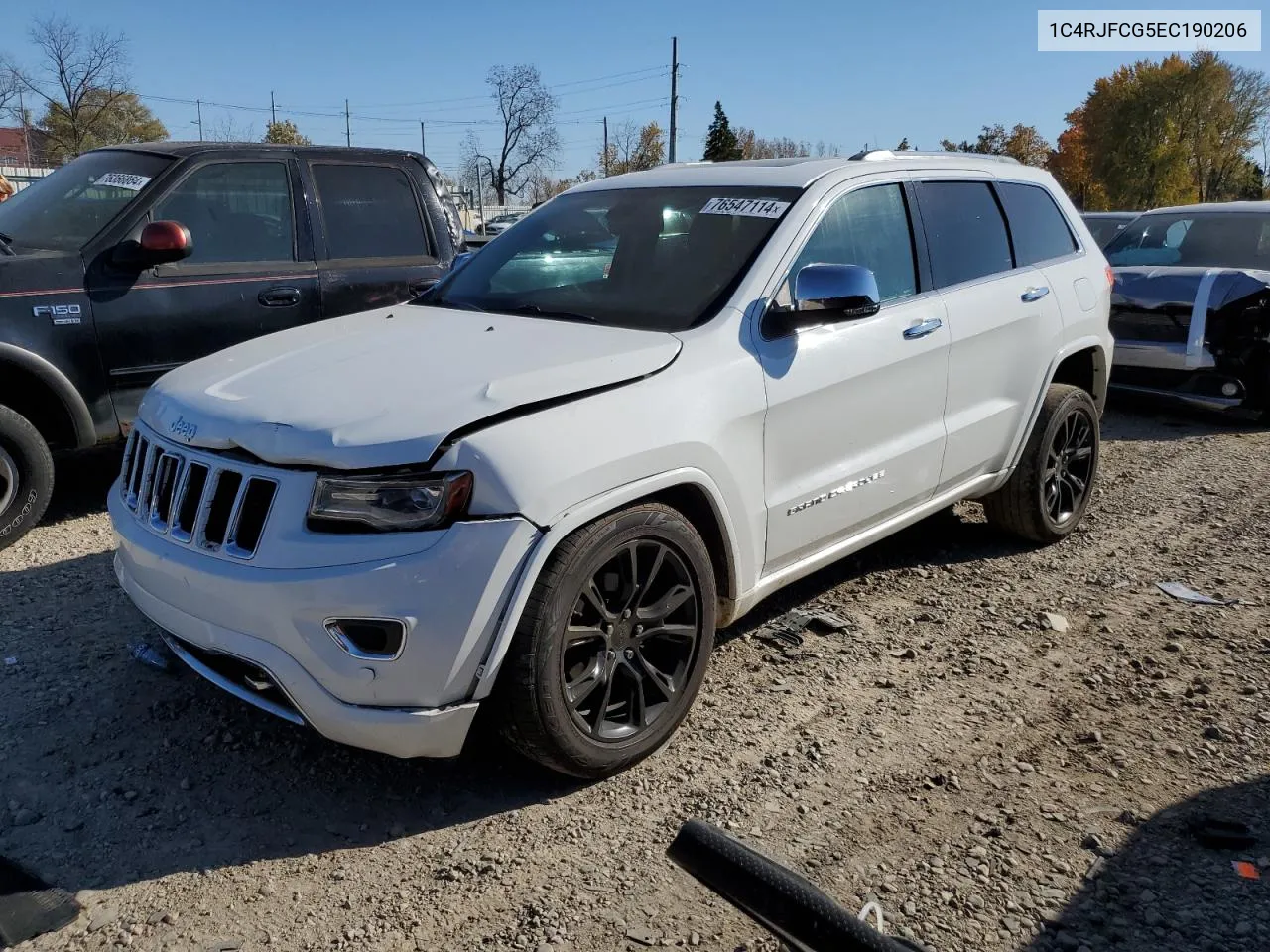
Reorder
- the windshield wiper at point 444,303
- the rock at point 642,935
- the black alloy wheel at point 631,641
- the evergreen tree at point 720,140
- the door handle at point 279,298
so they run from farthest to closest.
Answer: the evergreen tree at point 720,140
the door handle at point 279,298
the windshield wiper at point 444,303
the black alloy wheel at point 631,641
the rock at point 642,935

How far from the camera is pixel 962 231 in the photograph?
4570mm

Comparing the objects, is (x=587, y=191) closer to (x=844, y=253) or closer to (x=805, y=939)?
(x=844, y=253)

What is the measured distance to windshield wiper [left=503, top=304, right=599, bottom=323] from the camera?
144 inches

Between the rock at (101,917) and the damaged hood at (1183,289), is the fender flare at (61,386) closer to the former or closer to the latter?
the rock at (101,917)

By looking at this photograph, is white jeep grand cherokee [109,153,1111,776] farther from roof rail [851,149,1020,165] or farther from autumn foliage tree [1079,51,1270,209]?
autumn foliage tree [1079,51,1270,209]

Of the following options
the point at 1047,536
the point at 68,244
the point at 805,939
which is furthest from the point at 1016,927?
the point at 68,244

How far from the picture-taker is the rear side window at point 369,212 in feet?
20.1

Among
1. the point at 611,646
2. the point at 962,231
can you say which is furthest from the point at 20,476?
the point at 962,231

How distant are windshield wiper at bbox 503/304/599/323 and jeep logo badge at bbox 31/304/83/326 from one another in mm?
2580

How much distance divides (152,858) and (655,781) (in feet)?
4.65

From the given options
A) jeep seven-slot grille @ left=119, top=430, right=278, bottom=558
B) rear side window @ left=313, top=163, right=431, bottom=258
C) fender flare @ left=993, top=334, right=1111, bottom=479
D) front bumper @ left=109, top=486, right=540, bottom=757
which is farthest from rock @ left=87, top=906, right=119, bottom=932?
rear side window @ left=313, top=163, right=431, bottom=258

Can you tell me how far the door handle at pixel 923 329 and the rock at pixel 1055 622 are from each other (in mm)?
1339

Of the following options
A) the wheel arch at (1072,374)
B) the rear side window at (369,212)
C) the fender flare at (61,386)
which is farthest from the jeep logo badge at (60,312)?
the wheel arch at (1072,374)

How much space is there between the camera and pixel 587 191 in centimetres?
455
